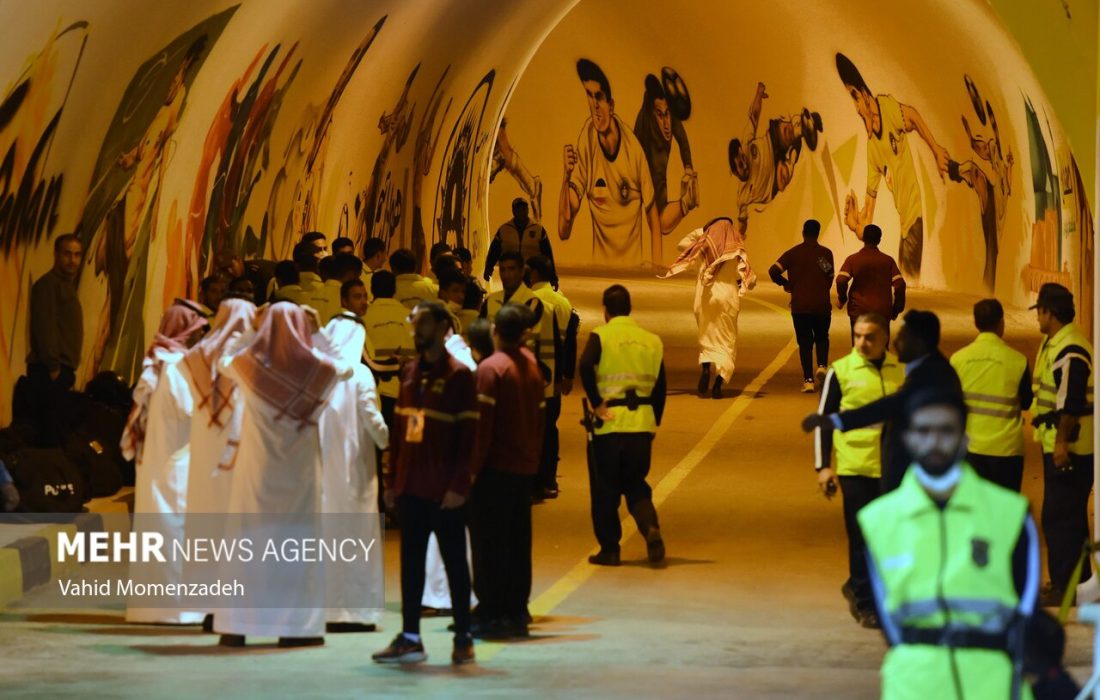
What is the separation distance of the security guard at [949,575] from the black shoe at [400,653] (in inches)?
177

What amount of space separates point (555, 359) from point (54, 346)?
359 centimetres

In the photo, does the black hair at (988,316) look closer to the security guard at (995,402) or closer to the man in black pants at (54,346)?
the security guard at (995,402)

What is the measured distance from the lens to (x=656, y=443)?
19.0m

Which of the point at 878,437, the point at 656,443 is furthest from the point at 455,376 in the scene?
the point at 656,443

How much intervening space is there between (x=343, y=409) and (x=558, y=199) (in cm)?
3547

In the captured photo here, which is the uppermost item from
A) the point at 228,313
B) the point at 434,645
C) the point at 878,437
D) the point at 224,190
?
the point at 224,190

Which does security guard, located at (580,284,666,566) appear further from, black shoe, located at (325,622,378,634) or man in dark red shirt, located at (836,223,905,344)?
man in dark red shirt, located at (836,223,905,344)

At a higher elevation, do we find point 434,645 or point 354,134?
point 354,134

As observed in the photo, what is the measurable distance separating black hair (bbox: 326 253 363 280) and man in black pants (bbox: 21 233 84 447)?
2.42 m

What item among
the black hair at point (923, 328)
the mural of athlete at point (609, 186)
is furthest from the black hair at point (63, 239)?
the mural of athlete at point (609, 186)

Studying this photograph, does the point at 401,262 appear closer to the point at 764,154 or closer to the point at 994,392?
the point at 994,392

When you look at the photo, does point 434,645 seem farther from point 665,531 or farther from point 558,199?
point 558,199

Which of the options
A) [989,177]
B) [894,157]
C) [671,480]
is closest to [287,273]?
[671,480]

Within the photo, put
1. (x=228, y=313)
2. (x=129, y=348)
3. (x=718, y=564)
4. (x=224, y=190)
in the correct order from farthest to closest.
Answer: (x=224, y=190), (x=129, y=348), (x=718, y=564), (x=228, y=313)
